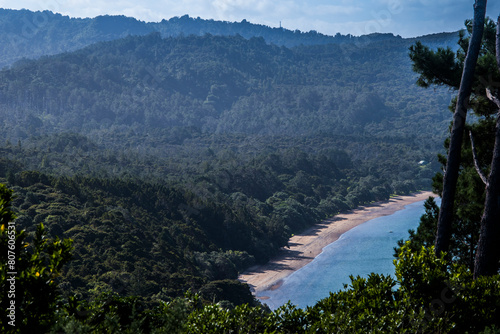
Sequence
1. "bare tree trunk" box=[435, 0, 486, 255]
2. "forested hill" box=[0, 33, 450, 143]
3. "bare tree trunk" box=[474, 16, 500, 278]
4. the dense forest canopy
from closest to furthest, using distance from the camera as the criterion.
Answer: the dense forest canopy → "bare tree trunk" box=[474, 16, 500, 278] → "bare tree trunk" box=[435, 0, 486, 255] → "forested hill" box=[0, 33, 450, 143]

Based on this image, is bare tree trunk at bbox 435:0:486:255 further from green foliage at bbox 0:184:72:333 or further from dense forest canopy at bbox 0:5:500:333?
green foliage at bbox 0:184:72:333

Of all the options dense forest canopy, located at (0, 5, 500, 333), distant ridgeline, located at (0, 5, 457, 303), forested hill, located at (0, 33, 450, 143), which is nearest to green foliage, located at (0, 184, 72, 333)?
dense forest canopy, located at (0, 5, 500, 333)

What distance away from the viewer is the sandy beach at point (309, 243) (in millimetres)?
37656

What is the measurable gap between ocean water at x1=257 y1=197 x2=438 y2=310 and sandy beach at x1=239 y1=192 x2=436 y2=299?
0.90 m

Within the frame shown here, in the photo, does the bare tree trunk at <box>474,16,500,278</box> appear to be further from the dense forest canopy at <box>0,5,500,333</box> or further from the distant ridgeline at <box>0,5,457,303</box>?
the distant ridgeline at <box>0,5,457,303</box>

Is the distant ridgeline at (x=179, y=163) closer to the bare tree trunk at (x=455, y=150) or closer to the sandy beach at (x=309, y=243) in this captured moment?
the sandy beach at (x=309, y=243)

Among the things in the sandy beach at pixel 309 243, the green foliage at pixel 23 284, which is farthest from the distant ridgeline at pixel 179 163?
the green foliage at pixel 23 284

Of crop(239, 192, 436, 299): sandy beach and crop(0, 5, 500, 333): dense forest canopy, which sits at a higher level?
crop(0, 5, 500, 333): dense forest canopy

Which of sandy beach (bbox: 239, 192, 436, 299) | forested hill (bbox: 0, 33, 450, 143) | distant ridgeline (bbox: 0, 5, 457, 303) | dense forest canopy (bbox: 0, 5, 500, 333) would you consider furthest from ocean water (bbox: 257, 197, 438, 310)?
forested hill (bbox: 0, 33, 450, 143)

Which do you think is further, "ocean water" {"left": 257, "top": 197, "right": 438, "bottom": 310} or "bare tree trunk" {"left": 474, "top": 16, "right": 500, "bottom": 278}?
"ocean water" {"left": 257, "top": 197, "right": 438, "bottom": 310}

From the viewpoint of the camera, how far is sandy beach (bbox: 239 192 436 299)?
→ 37.7 metres

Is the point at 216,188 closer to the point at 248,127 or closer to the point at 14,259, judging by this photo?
the point at 14,259

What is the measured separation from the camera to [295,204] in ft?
199

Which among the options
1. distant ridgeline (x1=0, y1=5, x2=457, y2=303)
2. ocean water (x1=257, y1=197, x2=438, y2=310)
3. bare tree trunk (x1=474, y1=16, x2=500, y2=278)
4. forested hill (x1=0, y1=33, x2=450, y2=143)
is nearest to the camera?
bare tree trunk (x1=474, y1=16, x2=500, y2=278)
